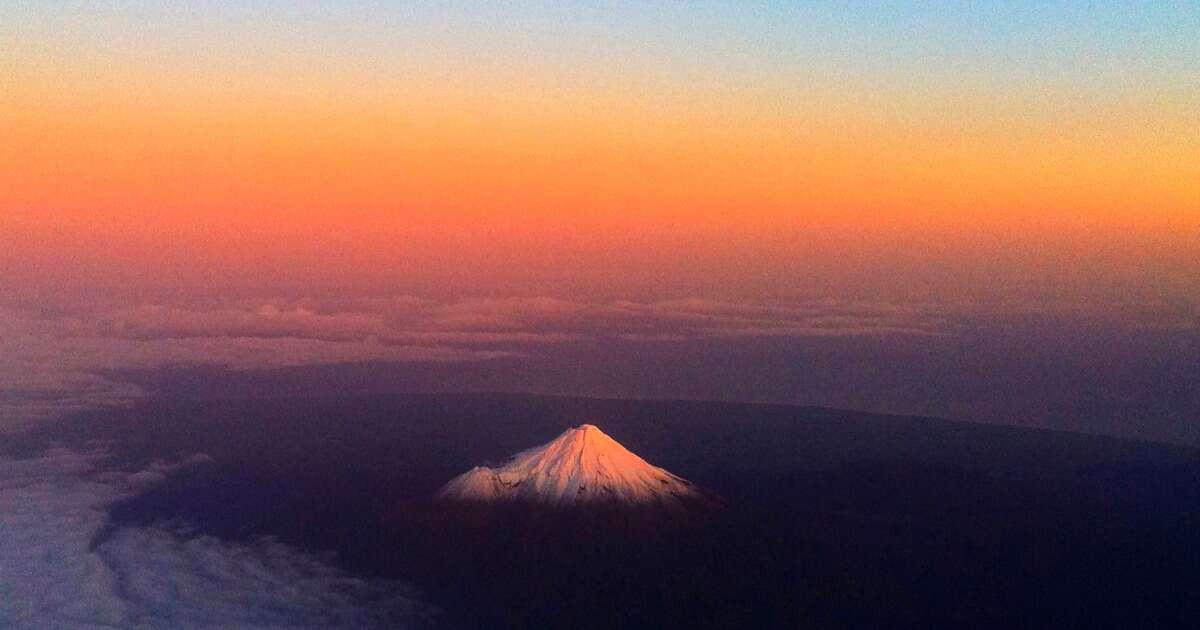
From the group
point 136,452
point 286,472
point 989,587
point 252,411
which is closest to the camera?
point 989,587

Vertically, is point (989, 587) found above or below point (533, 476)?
below

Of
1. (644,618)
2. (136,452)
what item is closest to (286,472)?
(136,452)

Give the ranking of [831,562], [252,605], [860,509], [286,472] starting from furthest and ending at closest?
1. [286,472]
2. [860,509]
3. [831,562]
4. [252,605]

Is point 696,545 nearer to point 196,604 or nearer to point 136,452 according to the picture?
point 196,604

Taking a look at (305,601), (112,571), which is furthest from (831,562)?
(112,571)

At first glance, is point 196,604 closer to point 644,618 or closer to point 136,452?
point 644,618

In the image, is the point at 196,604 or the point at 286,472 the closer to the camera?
the point at 196,604
